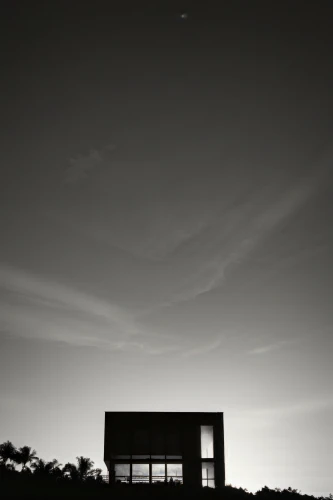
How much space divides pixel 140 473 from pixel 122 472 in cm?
271

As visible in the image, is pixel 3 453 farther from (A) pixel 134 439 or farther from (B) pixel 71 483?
(B) pixel 71 483

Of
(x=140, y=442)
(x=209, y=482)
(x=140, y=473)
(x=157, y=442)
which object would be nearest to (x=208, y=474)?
(x=209, y=482)

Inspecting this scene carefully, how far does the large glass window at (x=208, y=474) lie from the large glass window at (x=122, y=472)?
6404 mm

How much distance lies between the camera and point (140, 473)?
46969 mm

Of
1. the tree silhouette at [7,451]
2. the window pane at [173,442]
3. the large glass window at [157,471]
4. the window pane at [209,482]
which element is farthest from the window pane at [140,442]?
the tree silhouette at [7,451]

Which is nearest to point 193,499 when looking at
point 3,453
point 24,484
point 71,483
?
point 71,483

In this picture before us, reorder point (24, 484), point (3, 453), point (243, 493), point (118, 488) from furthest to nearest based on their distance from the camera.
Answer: point (3, 453), point (243, 493), point (118, 488), point (24, 484)

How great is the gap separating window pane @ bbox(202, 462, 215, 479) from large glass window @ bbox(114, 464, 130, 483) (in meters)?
6.40

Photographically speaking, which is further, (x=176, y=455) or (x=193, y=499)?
(x=176, y=455)

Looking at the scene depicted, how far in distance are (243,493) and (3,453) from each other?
5869 cm

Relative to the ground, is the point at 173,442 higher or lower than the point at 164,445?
higher

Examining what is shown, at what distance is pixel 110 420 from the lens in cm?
4612

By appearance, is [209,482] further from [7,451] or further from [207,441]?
[7,451]

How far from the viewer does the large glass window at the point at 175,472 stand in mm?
45906
